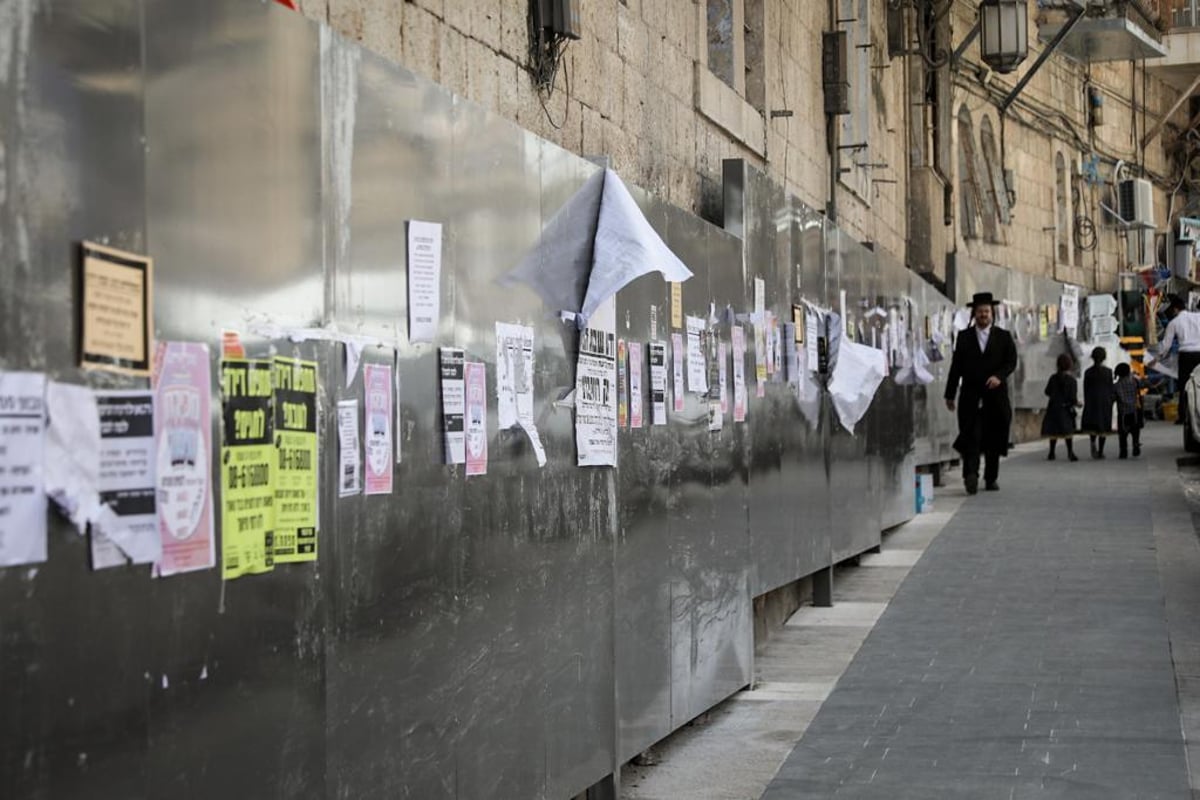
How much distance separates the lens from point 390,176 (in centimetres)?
388

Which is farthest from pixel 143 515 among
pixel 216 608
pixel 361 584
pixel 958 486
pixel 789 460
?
pixel 958 486

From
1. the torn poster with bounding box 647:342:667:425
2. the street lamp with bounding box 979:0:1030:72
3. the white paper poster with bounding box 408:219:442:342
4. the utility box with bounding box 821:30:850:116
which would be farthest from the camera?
the street lamp with bounding box 979:0:1030:72

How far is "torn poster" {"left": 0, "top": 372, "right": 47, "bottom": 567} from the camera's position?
2.44 m

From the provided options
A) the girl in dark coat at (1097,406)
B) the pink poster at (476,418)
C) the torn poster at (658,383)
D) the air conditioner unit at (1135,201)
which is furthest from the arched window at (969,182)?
the pink poster at (476,418)

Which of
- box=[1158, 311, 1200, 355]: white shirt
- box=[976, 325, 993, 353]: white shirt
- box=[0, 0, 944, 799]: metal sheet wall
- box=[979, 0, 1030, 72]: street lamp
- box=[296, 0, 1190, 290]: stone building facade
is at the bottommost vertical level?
box=[0, 0, 944, 799]: metal sheet wall

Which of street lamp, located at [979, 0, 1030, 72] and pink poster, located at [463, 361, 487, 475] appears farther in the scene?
street lamp, located at [979, 0, 1030, 72]

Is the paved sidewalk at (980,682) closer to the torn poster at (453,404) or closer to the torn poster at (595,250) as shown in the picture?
the torn poster at (595,250)

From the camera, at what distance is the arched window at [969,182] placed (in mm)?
26562

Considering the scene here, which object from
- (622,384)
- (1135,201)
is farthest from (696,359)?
(1135,201)

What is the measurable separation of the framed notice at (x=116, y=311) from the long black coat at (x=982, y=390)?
13933 mm

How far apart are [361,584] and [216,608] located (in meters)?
0.70

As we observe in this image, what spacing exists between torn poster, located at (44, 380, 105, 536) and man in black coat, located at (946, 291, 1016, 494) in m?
14.1

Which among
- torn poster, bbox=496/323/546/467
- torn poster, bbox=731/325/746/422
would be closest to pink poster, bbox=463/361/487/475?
torn poster, bbox=496/323/546/467

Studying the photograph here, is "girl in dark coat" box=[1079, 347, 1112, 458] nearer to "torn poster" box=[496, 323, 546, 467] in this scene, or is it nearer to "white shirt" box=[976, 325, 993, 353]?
"white shirt" box=[976, 325, 993, 353]
